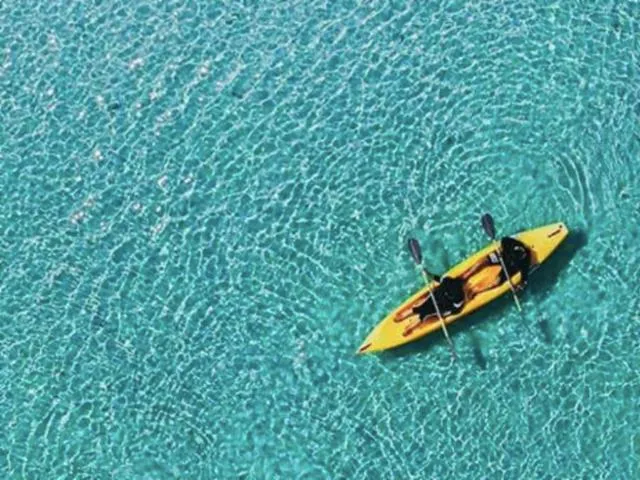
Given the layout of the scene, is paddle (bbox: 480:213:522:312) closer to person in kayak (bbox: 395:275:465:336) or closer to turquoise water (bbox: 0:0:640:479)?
turquoise water (bbox: 0:0:640:479)

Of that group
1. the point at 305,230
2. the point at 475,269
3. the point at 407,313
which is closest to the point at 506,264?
the point at 475,269

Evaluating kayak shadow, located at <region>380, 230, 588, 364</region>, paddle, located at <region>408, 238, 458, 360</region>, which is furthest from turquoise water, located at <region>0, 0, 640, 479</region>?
paddle, located at <region>408, 238, 458, 360</region>

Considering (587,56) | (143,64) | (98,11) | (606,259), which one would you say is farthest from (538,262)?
(98,11)

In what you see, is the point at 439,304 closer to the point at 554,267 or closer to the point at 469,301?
the point at 469,301

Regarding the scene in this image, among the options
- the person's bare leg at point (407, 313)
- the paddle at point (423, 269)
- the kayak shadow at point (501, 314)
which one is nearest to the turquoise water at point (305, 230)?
the kayak shadow at point (501, 314)

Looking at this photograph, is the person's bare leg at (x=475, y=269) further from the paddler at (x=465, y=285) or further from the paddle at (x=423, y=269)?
the paddle at (x=423, y=269)

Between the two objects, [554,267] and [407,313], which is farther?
[554,267]
